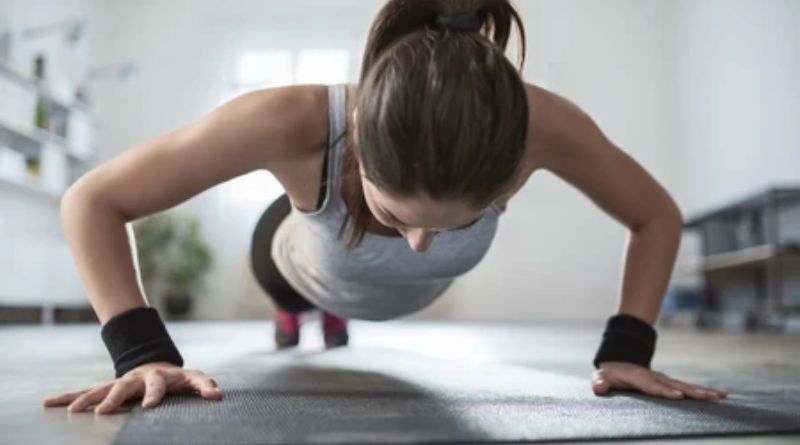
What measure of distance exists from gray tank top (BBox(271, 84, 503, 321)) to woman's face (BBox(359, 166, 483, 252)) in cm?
19

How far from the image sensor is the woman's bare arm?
36.0 inches

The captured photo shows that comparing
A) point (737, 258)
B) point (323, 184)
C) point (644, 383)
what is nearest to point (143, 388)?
point (323, 184)

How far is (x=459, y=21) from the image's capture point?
2.79 ft

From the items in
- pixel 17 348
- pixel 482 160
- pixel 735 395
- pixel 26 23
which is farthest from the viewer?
pixel 26 23

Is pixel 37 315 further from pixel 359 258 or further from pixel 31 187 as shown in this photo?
pixel 359 258

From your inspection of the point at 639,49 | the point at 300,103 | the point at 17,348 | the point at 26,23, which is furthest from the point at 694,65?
the point at 300,103

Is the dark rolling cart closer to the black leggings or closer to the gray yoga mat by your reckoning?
the black leggings

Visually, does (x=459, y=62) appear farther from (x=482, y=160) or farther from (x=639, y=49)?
(x=639, y=49)

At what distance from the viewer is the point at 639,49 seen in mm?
7227

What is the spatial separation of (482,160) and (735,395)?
1.95ft

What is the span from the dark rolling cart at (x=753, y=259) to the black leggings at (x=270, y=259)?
3.06 m

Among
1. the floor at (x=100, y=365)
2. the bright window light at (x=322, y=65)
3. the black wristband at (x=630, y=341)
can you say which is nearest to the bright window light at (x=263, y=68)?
the bright window light at (x=322, y=65)

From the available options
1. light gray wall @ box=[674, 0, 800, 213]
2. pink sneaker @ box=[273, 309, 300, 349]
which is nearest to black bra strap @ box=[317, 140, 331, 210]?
pink sneaker @ box=[273, 309, 300, 349]

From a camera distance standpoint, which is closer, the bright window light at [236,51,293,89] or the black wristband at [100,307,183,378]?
the black wristband at [100,307,183,378]
